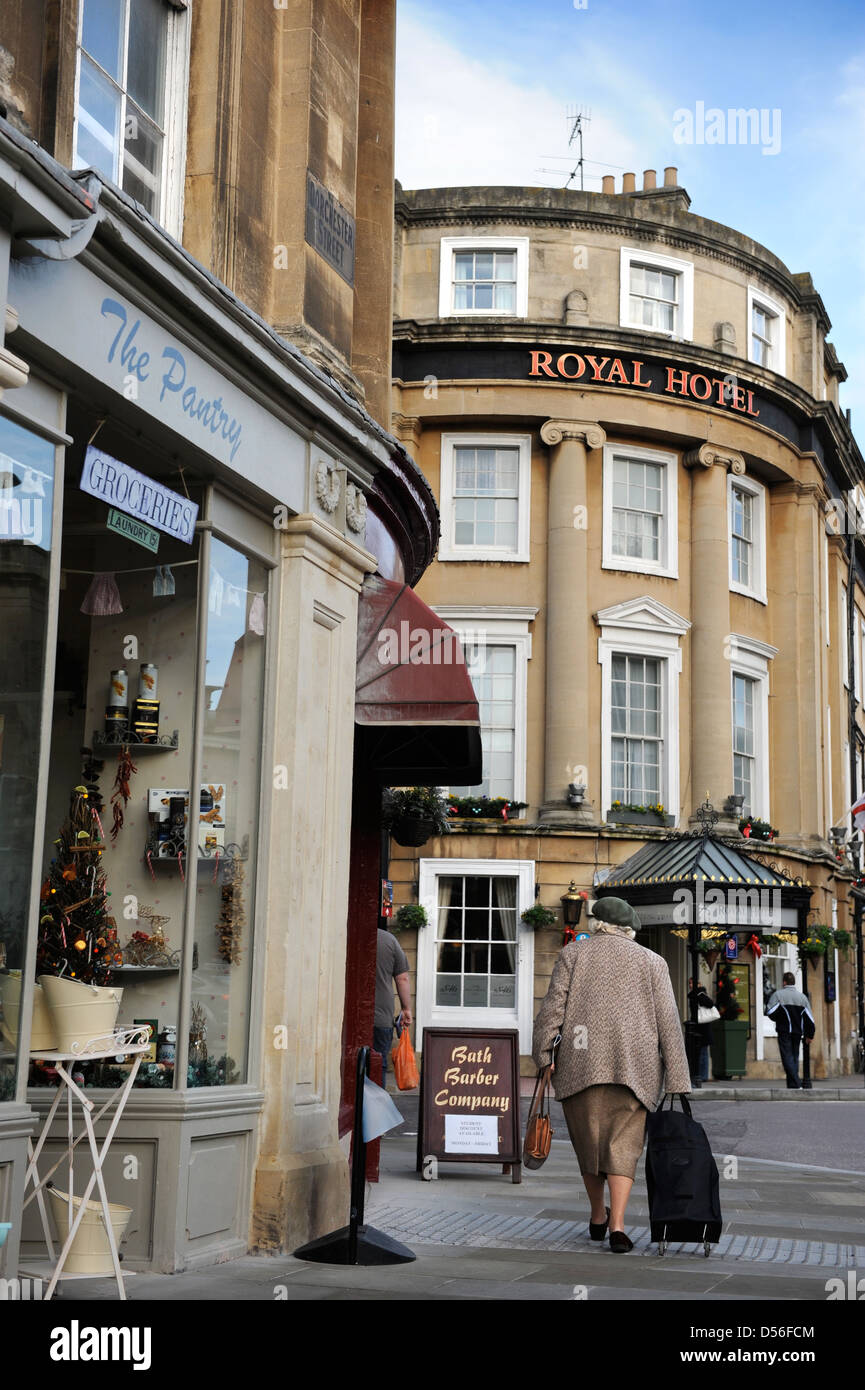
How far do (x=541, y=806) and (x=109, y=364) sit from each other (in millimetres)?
21591

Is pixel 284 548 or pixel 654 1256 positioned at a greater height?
pixel 284 548

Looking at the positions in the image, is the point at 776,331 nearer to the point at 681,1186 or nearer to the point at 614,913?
the point at 614,913

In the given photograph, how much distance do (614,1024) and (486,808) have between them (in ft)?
62.2

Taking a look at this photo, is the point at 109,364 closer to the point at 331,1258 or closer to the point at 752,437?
the point at 331,1258

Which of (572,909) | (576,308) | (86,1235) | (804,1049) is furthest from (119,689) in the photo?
(576,308)

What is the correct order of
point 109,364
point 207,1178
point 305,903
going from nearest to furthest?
point 109,364 → point 207,1178 → point 305,903

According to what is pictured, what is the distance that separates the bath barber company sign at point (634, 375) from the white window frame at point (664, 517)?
116 centimetres

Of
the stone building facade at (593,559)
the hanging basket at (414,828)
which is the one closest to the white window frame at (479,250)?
the stone building facade at (593,559)

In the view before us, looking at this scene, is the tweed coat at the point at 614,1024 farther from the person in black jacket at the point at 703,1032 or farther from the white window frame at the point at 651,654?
the white window frame at the point at 651,654

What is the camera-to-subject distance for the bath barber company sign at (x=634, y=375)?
2902 cm

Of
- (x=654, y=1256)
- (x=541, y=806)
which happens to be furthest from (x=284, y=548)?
(x=541, y=806)

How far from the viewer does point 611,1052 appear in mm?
8953

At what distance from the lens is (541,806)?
28.1 m

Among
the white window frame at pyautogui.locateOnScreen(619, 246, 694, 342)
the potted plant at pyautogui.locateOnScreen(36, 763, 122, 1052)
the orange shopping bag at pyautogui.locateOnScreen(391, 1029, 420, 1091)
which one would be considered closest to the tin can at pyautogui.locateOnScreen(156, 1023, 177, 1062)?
the potted plant at pyautogui.locateOnScreen(36, 763, 122, 1052)
